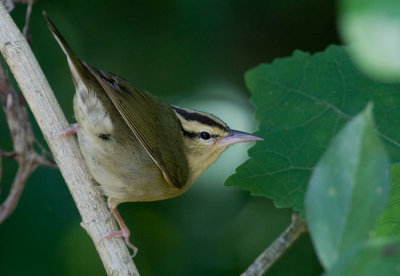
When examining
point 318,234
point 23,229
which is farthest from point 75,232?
point 318,234

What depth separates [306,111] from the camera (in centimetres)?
323

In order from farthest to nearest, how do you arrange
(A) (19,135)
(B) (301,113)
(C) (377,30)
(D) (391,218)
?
(A) (19,135) → (B) (301,113) → (D) (391,218) → (C) (377,30)

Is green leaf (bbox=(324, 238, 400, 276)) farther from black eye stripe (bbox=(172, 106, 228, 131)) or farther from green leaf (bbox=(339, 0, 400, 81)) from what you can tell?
black eye stripe (bbox=(172, 106, 228, 131))

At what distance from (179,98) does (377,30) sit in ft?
13.2

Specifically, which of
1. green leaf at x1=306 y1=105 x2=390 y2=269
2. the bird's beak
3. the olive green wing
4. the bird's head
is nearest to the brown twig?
the olive green wing

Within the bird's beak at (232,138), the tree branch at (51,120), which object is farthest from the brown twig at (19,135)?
the bird's beak at (232,138)

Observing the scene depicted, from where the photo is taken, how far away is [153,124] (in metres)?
3.70

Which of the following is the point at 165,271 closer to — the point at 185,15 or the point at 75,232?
the point at 75,232

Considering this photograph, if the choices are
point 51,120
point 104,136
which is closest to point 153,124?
point 104,136

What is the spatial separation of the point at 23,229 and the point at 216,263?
5.14 feet

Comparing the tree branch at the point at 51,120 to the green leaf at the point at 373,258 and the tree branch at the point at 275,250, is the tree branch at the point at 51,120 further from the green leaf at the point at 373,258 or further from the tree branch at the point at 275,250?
the green leaf at the point at 373,258

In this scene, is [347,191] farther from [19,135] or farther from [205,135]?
[205,135]

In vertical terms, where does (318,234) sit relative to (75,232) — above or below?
above

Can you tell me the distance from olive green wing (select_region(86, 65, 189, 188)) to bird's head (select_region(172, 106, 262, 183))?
76mm
